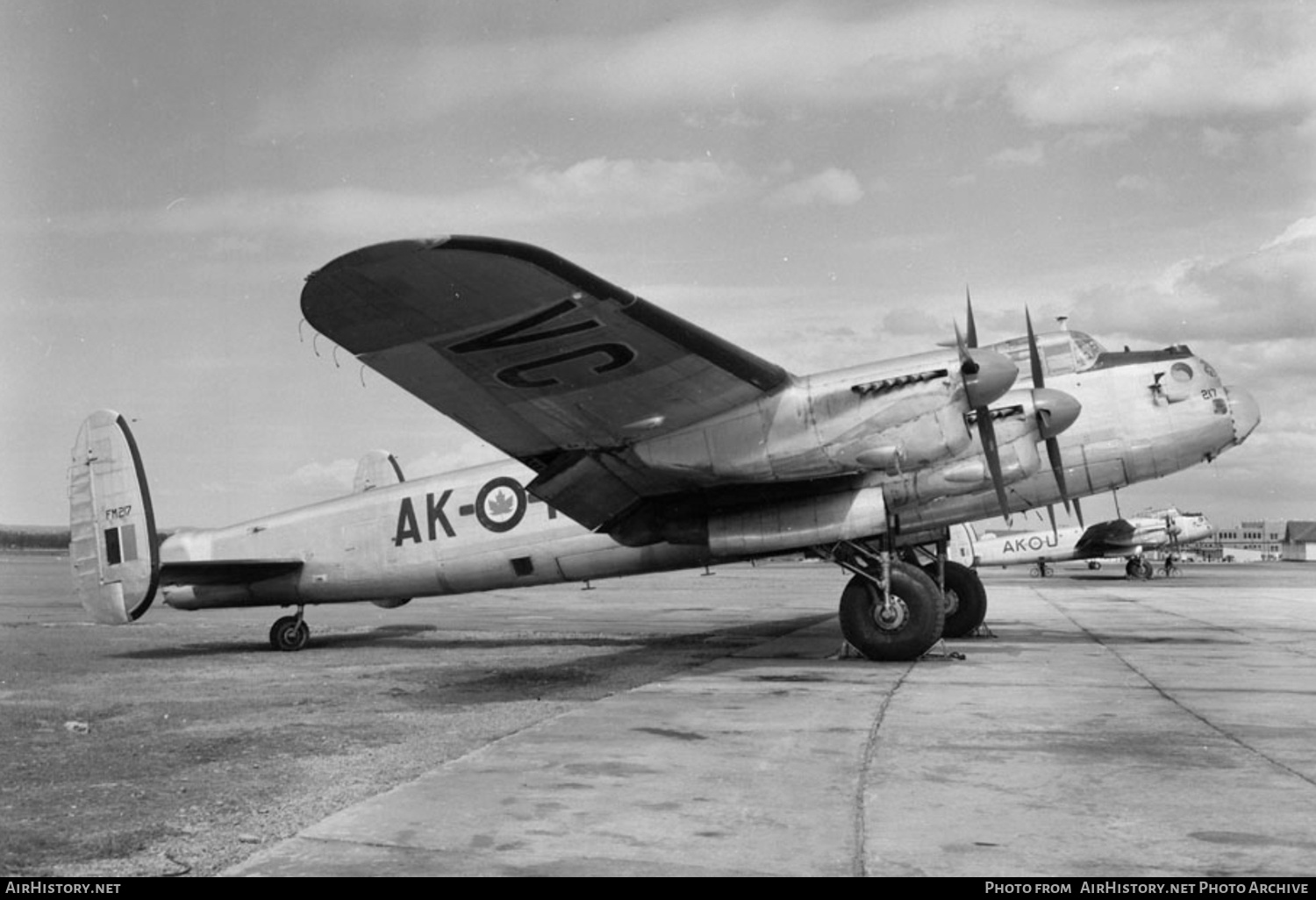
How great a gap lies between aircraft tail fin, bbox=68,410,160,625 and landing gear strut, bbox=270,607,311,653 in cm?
212

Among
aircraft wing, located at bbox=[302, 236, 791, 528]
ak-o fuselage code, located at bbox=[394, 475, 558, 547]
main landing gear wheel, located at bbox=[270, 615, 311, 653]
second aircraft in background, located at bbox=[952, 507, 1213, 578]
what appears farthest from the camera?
second aircraft in background, located at bbox=[952, 507, 1213, 578]

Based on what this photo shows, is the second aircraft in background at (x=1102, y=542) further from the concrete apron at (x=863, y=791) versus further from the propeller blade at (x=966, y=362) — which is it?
the concrete apron at (x=863, y=791)

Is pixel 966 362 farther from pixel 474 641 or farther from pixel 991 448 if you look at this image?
pixel 474 641

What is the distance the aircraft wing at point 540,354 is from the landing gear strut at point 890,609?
2.27 meters

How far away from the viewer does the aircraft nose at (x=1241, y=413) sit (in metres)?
12.6

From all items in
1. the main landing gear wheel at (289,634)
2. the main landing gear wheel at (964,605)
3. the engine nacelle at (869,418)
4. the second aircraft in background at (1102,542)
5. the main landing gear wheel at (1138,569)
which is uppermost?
the engine nacelle at (869,418)

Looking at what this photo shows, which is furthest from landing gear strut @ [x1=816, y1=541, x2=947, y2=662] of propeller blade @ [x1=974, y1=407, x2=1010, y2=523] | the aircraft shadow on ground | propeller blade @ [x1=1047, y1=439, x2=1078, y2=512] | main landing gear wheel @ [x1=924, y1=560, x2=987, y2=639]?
main landing gear wheel @ [x1=924, y1=560, x2=987, y2=639]

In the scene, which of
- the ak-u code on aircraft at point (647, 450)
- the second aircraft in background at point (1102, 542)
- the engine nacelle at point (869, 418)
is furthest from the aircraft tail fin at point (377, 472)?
the second aircraft in background at point (1102, 542)

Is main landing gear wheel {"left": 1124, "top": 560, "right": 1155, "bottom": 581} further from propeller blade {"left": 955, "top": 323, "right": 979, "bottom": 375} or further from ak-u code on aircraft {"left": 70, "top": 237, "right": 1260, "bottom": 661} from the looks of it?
propeller blade {"left": 955, "top": 323, "right": 979, "bottom": 375}

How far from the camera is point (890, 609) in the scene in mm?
11156

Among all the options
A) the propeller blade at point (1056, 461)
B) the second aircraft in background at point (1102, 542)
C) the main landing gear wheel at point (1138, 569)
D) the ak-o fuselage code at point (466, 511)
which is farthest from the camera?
the second aircraft in background at point (1102, 542)

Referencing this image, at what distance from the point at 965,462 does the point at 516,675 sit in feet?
16.9

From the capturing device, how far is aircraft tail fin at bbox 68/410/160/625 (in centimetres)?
1330
